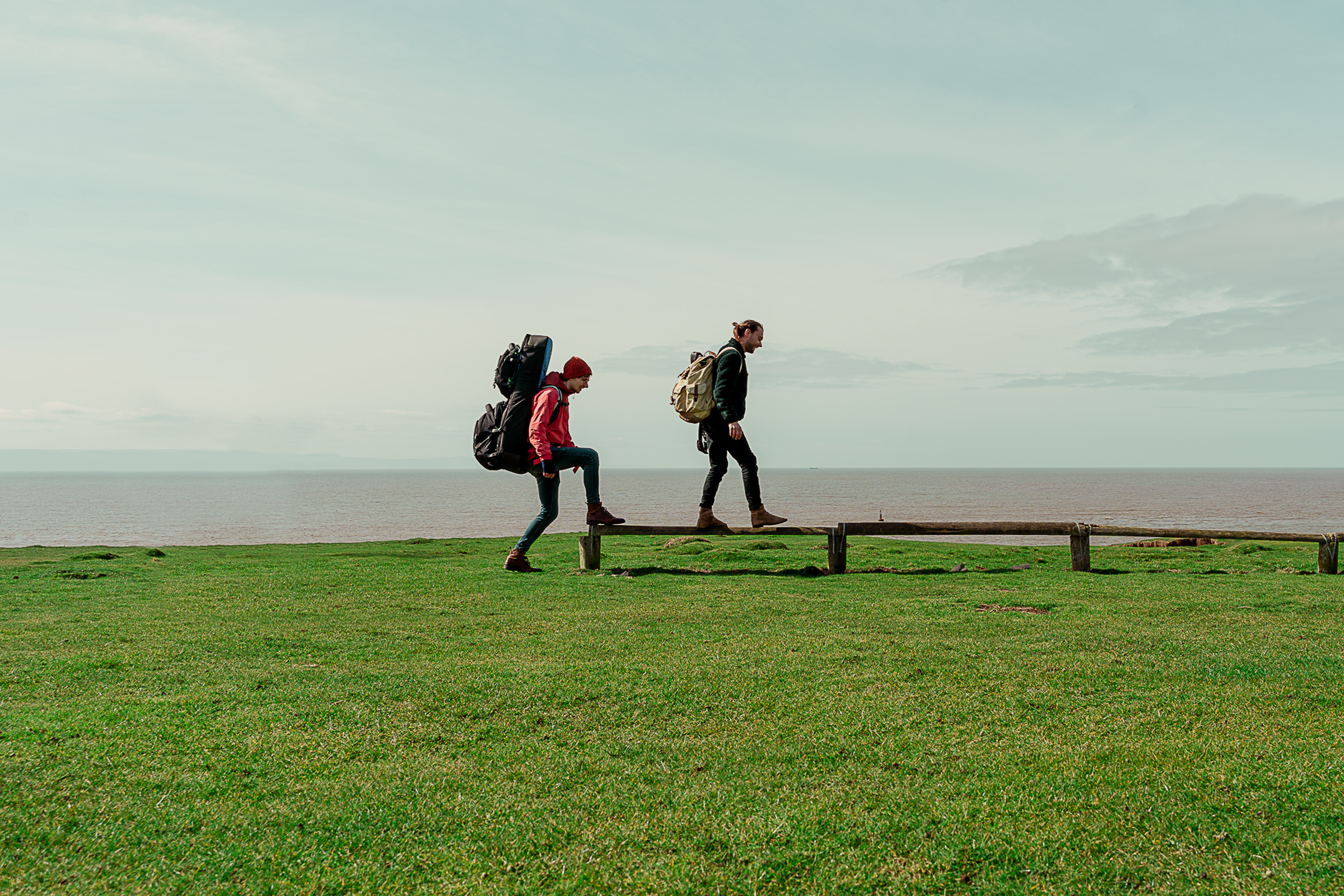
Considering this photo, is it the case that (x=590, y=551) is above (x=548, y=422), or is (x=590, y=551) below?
below

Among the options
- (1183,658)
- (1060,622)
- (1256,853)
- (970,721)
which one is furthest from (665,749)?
(1060,622)

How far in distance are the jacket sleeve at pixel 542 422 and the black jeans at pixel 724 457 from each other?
6.72ft

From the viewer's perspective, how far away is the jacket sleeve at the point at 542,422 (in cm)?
1133

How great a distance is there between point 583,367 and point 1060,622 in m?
6.58

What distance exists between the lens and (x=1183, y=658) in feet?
22.1

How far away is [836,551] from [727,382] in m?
3.79

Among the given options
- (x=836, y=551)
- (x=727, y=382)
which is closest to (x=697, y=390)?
(x=727, y=382)

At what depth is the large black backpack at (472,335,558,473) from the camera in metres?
11.5

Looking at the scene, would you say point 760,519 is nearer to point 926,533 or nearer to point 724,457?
point 724,457

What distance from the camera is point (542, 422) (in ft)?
37.2

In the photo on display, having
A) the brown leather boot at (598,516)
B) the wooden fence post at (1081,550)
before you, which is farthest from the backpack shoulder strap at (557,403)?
the wooden fence post at (1081,550)

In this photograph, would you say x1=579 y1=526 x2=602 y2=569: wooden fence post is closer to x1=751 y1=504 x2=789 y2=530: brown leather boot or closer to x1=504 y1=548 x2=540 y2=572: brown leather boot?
x1=504 y1=548 x2=540 y2=572: brown leather boot

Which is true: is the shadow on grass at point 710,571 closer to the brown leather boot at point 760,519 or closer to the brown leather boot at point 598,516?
the brown leather boot at point 598,516

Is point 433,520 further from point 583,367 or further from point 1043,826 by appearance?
point 1043,826
